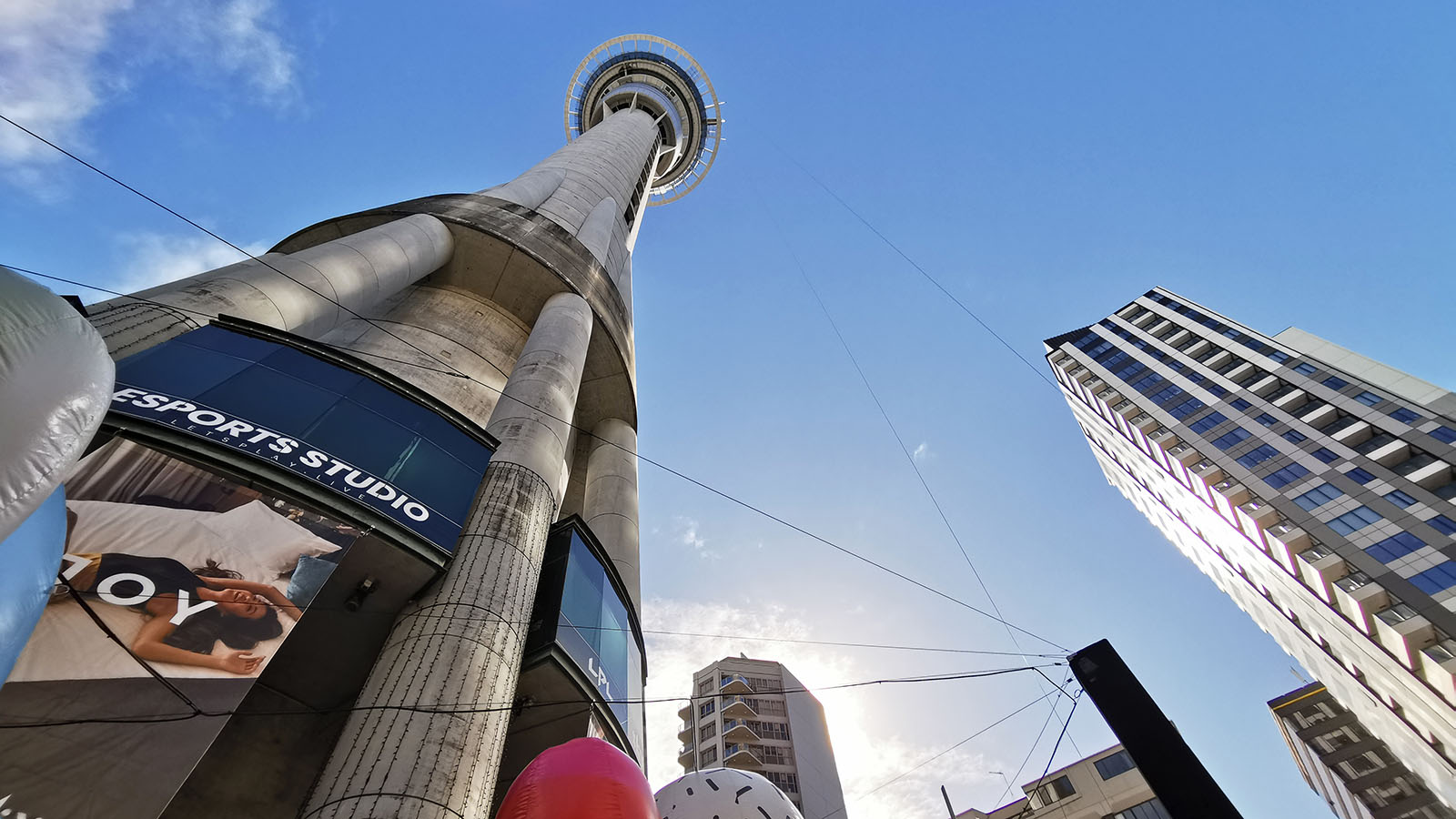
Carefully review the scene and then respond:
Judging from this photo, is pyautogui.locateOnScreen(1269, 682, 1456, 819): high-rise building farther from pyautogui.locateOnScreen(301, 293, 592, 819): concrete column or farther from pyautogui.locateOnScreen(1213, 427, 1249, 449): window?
pyautogui.locateOnScreen(301, 293, 592, 819): concrete column

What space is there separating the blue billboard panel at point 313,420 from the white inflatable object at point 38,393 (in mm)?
5635

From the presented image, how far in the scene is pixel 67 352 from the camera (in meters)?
3.51

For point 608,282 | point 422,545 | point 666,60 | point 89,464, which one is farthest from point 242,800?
point 666,60

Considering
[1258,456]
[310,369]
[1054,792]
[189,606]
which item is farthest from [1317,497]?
[189,606]

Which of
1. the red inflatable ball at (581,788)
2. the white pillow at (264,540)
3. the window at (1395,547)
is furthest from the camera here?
the window at (1395,547)

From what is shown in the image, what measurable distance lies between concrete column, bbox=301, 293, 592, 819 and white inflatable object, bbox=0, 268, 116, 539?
5007 millimetres

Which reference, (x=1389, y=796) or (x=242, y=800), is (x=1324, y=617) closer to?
(x=1389, y=796)

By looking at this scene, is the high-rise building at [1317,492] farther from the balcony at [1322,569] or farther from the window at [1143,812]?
the window at [1143,812]

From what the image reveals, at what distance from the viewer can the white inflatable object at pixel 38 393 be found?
3.08m

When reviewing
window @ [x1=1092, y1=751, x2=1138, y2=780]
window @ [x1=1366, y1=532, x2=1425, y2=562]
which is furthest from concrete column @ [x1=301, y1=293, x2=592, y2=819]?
window @ [x1=1092, y1=751, x2=1138, y2=780]

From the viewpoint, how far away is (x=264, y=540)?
7.87 meters

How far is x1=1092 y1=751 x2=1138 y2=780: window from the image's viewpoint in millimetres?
36250

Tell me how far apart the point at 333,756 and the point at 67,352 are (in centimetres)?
588

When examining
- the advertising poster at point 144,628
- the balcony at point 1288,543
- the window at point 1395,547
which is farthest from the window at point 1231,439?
the advertising poster at point 144,628
